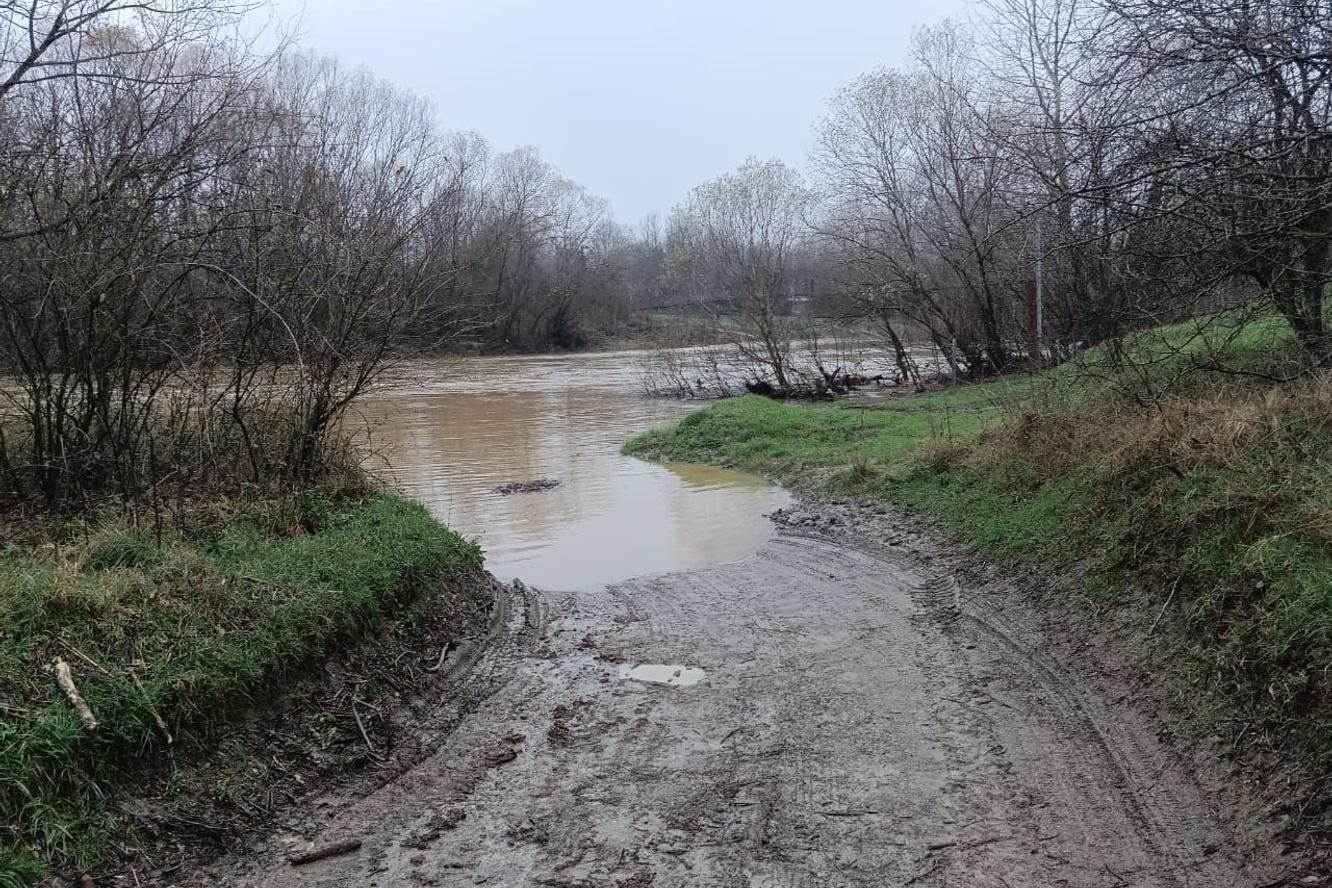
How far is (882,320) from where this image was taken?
28.9 meters

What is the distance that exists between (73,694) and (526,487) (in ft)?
36.9

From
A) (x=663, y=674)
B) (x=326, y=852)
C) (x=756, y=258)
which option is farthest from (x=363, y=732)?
(x=756, y=258)

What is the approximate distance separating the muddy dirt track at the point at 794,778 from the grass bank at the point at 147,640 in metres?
0.65

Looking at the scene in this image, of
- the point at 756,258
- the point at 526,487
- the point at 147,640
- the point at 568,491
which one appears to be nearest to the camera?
the point at 147,640

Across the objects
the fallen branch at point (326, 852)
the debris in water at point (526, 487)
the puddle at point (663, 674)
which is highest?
the debris in water at point (526, 487)

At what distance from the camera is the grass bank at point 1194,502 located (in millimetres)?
4430

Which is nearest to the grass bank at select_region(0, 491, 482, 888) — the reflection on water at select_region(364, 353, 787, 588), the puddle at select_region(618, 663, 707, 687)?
the puddle at select_region(618, 663, 707, 687)

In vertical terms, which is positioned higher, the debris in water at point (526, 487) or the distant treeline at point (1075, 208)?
A: the distant treeline at point (1075, 208)

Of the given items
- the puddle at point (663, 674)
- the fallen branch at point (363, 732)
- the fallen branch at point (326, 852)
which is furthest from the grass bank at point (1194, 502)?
the fallen branch at point (363, 732)

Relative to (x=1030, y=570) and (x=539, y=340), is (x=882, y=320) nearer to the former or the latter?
(x=1030, y=570)

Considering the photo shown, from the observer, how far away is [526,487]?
15.2 meters

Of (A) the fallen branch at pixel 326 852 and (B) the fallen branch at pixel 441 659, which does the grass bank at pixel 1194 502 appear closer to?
(A) the fallen branch at pixel 326 852

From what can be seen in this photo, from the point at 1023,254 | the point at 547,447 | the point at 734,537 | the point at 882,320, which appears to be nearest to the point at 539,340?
the point at 882,320

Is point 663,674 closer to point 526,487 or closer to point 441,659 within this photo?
point 441,659
